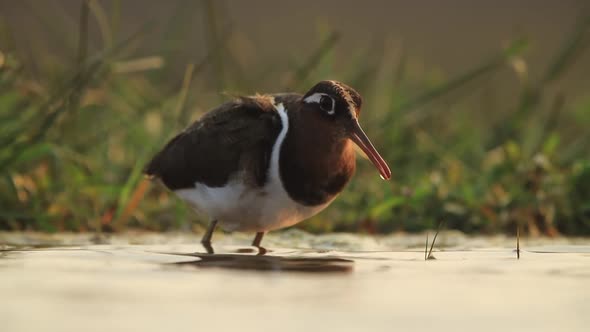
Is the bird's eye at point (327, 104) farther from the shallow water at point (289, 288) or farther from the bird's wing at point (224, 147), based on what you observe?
the shallow water at point (289, 288)

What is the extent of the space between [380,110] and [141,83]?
6.90 feet

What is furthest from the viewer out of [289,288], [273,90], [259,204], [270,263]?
[273,90]

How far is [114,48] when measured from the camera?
628 centimetres

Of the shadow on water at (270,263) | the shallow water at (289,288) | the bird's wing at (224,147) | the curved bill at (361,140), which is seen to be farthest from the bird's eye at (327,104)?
the shadow on water at (270,263)

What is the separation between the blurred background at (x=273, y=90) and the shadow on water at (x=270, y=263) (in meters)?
1.17

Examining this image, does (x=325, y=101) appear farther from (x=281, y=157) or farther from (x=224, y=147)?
(x=224, y=147)

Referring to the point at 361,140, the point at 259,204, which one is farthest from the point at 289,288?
the point at 361,140

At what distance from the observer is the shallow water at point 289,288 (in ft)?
9.94

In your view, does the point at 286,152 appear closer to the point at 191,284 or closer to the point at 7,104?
the point at 191,284

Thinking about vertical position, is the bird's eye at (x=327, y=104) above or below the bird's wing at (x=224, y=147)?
above

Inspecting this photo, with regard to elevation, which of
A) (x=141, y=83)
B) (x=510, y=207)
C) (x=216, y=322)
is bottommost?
(x=216, y=322)

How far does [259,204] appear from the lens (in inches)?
199

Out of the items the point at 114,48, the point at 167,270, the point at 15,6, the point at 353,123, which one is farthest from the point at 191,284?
the point at 15,6

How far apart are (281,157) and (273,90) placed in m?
4.52
